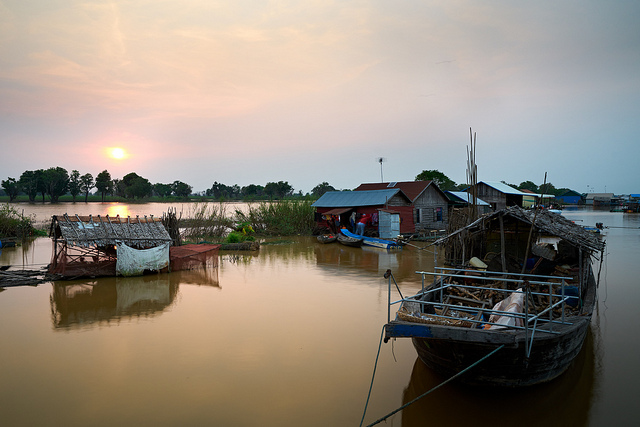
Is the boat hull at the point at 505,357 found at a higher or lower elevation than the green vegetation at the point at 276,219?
lower

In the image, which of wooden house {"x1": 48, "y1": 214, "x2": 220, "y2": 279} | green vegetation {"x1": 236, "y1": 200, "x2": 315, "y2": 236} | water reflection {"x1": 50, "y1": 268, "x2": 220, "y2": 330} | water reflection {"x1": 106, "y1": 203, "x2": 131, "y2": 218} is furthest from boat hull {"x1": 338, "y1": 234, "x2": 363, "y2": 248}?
water reflection {"x1": 106, "y1": 203, "x2": 131, "y2": 218}

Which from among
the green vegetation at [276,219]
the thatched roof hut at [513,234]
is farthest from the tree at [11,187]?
the thatched roof hut at [513,234]

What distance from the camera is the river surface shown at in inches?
228

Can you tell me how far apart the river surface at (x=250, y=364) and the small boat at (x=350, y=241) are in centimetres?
988

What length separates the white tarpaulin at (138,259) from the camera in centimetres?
1458

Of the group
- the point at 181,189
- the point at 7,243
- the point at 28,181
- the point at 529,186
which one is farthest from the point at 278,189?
the point at 7,243

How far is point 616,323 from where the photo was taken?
10.0 metres

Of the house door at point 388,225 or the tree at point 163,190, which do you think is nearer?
the house door at point 388,225

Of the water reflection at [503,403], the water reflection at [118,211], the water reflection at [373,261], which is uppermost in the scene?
the water reflection at [118,211]

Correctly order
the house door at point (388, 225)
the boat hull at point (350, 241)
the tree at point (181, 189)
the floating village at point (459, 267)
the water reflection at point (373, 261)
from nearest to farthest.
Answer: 1. the floating village at point (459, 267)
2. the water reflection at point (373, 261)
3. the boat hull at point (350, 241)
4. the house door at point (388, 225)
5. the tree at point (181, 189)

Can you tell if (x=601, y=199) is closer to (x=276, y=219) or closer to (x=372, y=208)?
(x=372, y=208)

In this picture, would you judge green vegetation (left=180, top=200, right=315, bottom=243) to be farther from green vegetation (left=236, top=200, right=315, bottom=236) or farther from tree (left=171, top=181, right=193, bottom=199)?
tree (left=171, top=181, right=193, bottom=199)

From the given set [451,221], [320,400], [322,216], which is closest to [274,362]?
[320,400]

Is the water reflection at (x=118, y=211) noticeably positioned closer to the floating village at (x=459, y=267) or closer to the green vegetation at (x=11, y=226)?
the green vegetation at (x=11, y=226)
